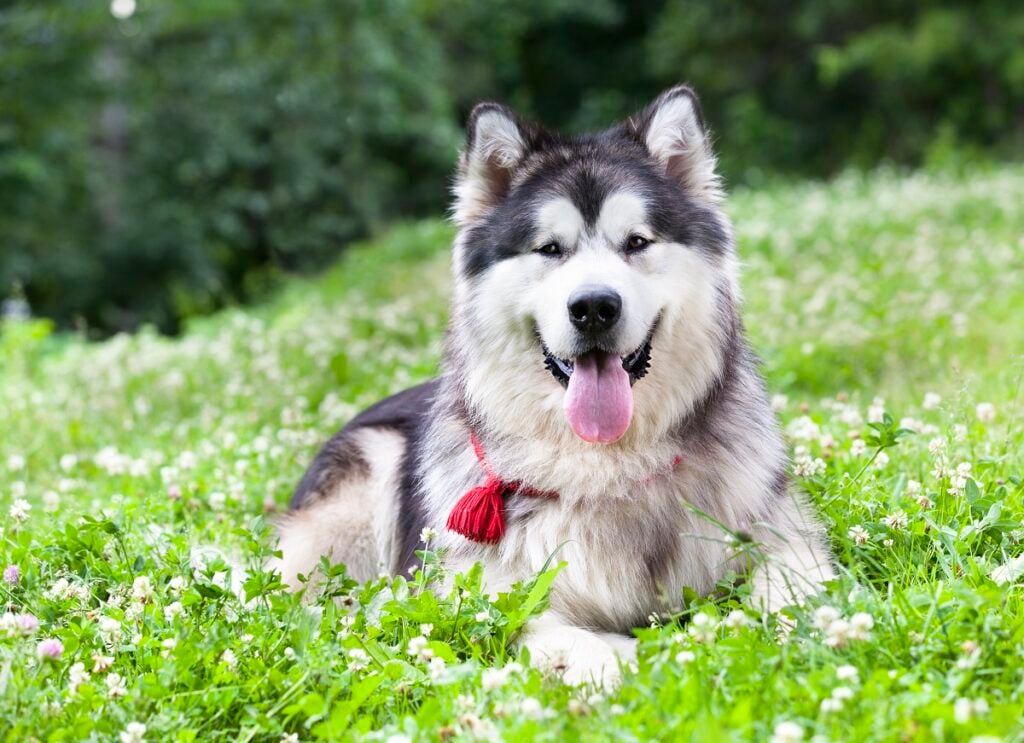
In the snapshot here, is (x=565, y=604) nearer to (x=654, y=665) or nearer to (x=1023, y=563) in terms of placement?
(x=654, y=665)

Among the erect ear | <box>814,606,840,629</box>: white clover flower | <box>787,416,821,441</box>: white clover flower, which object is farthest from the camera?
<box>787,416,821,441</box>: white clover flower

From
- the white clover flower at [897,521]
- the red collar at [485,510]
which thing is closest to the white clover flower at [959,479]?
the white clover flower at [897,521]

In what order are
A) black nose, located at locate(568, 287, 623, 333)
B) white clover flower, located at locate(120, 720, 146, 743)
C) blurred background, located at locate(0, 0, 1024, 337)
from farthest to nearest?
blurred background, located at locate(0, 0, 1024, 337)
black nose, located at locate(568, 287, 623, 333)
white clover flower, located at locate(120, 720, 146, 743)

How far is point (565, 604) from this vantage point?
3080 mm

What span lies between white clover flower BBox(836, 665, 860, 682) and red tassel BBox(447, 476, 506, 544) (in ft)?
4.13

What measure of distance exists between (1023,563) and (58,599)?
281cm

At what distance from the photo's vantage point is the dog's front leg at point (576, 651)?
258cm

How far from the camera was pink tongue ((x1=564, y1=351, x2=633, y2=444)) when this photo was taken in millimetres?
3135

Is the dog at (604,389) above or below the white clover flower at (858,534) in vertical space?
above

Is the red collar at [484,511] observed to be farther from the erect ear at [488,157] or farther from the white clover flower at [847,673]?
the white clover flower at [847,673]

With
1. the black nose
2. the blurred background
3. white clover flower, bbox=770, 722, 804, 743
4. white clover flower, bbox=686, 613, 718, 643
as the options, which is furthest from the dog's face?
the blurred background

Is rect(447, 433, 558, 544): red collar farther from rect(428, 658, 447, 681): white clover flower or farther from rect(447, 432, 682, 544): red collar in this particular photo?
rect(428, 658, 447, 681): white clover flower

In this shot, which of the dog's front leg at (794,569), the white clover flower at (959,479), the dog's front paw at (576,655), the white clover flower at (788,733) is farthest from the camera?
the white clover flower at (959,479)

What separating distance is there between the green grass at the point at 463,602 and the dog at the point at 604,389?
0.19 m
